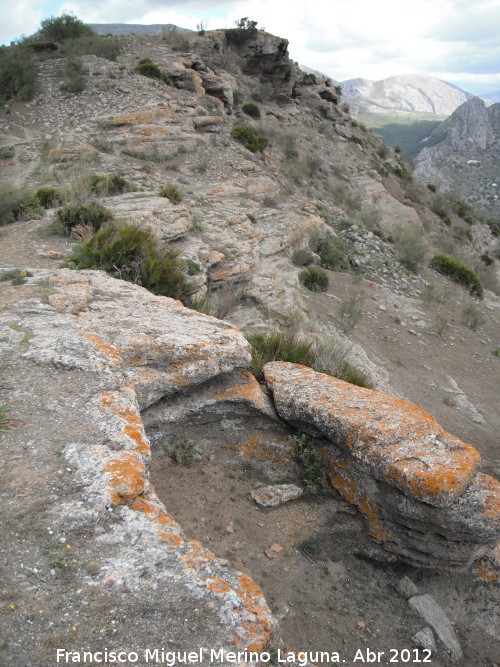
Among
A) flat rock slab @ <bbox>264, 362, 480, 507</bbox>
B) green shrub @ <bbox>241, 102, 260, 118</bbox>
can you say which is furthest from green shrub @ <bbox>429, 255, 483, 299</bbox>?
green shrub @ <bbox>241, 102, 260, 118</bbox>

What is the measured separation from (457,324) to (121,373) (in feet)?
39.2

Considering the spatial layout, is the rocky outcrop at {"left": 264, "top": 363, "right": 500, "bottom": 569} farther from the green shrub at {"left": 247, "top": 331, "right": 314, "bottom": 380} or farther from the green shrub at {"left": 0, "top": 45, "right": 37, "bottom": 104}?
the green shrub at {"left": 0, "top": 45, "right": 37, "bottom": 104}

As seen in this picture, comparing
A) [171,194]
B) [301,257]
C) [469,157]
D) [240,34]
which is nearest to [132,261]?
[171,194]

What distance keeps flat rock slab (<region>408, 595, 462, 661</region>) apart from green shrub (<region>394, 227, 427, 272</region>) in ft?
46.5

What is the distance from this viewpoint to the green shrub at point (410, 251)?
16.6 meters

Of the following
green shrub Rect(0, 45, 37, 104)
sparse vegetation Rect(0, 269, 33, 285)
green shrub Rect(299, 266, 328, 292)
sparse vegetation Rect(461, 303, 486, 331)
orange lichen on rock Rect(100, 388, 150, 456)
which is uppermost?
green shrub Rect(0, 45, 37, 104)

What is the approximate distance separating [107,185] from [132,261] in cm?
494

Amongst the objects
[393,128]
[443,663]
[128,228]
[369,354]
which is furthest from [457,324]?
[393,128]

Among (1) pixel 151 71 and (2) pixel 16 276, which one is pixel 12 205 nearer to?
(2) pixel 16 276

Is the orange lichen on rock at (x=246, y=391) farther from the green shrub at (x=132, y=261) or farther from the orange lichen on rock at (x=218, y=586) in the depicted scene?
the green shrub at (x=132, y=261)

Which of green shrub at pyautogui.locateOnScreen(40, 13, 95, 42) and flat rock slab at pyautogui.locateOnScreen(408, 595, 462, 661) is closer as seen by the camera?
flat rock slab at pyautogui.locateOnScreen(408, 595, 462, 661)

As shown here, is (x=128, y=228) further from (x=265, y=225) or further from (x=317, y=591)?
(x=265, y=225)

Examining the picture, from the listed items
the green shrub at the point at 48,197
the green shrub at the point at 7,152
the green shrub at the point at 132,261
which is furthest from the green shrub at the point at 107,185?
the green shrub at the point at 7,152

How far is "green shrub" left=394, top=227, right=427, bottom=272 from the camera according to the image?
16578 mm
